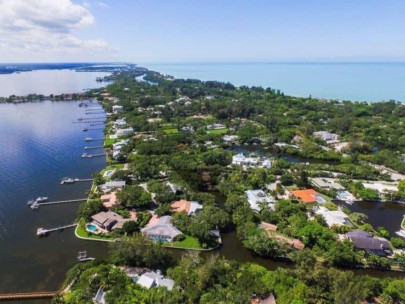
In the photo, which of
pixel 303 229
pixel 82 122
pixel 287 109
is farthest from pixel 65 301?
pixel 287 109

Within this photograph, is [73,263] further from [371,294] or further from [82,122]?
[82,122]

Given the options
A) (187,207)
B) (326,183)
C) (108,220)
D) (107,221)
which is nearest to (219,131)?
(326,183)

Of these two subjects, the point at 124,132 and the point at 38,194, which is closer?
the point at 38,194

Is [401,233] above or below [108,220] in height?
below

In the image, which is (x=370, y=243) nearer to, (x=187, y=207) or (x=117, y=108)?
(x=187, y=207)

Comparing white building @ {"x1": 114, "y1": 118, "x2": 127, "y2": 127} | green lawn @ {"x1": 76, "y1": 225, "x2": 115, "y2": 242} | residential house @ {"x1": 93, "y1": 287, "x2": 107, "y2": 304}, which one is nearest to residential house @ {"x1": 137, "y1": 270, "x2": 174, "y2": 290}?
residential house @ {"x1": 93, "y1": 287, "x2": 107, "y2": 304}

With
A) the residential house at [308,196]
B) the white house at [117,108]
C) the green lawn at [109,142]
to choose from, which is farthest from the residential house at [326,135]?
the white house at [117,108]
